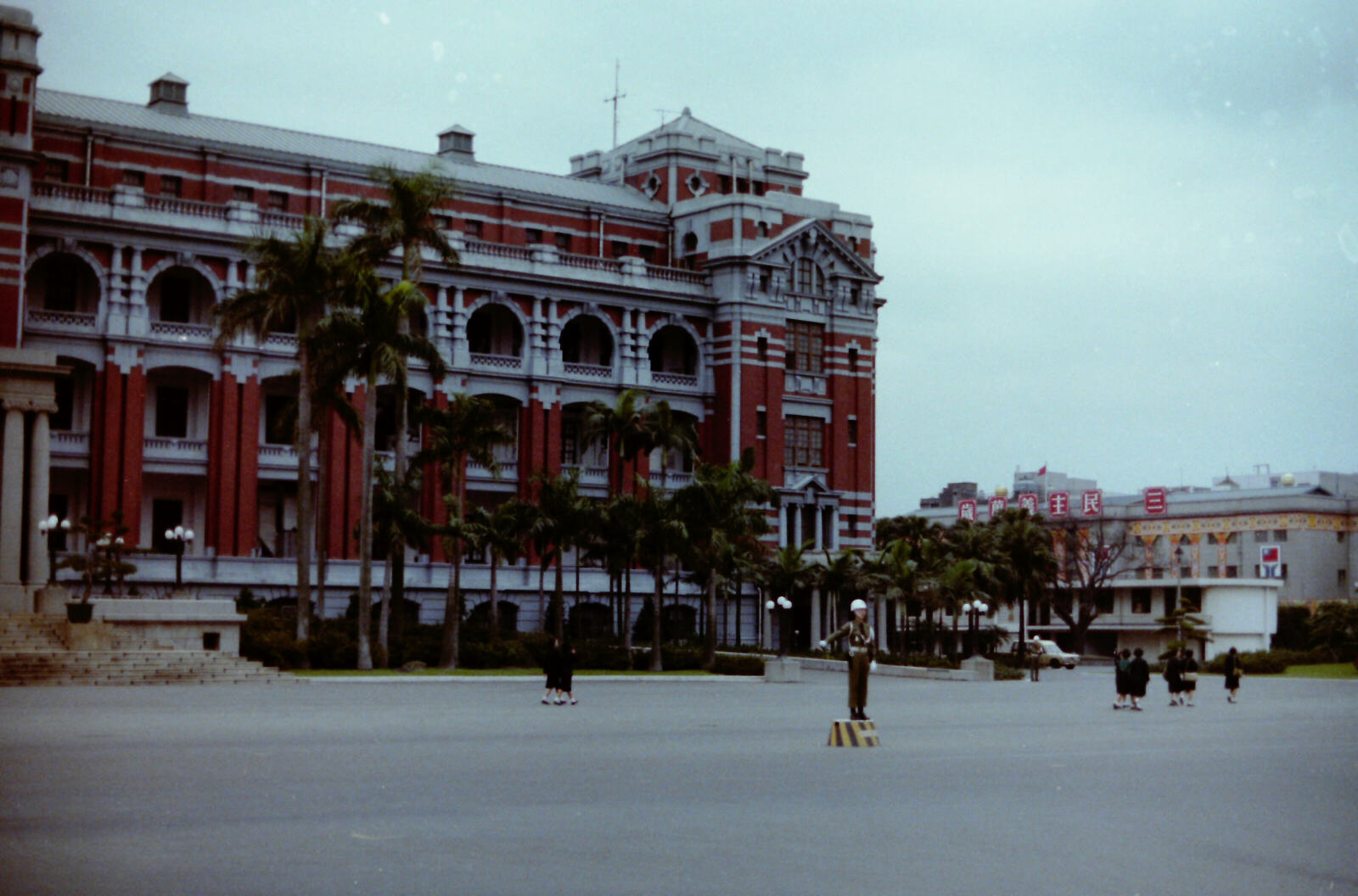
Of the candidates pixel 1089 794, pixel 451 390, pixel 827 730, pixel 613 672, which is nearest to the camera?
pixel 1089 794

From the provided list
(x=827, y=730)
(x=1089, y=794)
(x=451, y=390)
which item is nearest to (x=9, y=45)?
(x=451, y=390)

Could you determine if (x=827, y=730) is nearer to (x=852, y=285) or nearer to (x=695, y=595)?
(x=695, y=595)

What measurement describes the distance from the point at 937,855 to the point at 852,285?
7010 cm

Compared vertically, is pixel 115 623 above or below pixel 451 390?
below

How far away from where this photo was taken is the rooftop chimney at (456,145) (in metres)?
78.5

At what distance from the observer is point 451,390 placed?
68812mm

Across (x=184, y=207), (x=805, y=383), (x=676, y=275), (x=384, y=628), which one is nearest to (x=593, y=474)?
(x=676, y=275)

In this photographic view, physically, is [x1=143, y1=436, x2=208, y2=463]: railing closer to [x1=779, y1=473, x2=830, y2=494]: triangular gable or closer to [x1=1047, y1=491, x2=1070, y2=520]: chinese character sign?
[x1=779, y1=473, x2=830, y2=494]: triangular gable

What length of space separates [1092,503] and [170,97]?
6709cm

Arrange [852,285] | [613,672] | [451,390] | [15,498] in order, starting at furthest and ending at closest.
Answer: [852,285]
[451,390]
[613,672]
[15,498]

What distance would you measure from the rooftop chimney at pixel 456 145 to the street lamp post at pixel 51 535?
95.7 ft

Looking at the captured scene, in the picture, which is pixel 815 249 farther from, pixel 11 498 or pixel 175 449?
pixel 11 498

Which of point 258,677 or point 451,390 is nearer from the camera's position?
point 258,677

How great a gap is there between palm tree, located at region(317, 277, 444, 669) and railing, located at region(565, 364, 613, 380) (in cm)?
2511
